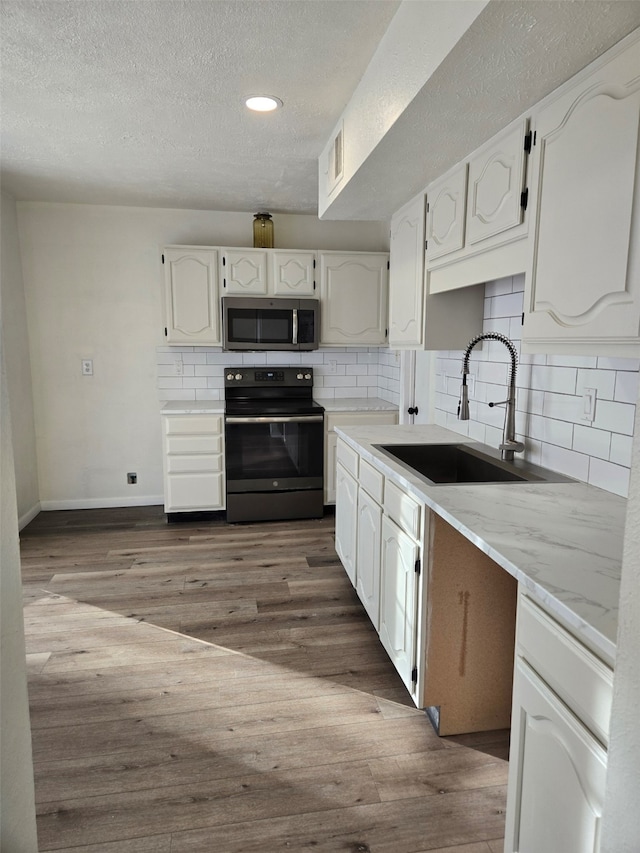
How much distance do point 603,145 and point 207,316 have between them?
3.26 meters

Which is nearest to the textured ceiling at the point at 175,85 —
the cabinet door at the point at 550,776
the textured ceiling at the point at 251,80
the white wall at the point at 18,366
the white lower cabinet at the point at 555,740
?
the textured ceiling at the point at 251,80

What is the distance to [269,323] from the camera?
13.5 feet

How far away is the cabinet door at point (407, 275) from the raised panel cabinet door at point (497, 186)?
0.55 metres

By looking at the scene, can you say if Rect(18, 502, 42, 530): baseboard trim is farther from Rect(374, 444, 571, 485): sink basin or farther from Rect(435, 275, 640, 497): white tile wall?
Rect(435, 275, 640, 497): white tile wall

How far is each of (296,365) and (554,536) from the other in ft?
11.3

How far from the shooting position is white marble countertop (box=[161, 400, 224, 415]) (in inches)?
156

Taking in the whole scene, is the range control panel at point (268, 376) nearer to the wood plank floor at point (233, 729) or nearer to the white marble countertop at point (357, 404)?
the white marble countertop at point (357, 404)

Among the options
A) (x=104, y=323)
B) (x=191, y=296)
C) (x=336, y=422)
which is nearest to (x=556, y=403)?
(x=336, y=422)

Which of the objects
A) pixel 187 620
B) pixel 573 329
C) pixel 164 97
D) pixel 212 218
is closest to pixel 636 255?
pixel 573 329

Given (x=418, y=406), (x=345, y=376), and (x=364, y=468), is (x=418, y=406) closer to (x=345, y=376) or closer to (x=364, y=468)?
(x=345, y=376)

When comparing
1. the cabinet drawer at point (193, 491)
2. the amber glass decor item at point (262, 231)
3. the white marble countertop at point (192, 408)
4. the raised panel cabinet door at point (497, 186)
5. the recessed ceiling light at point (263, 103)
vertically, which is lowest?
the cabinet drawer at point (193, 491)

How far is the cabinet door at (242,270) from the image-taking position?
408 cm

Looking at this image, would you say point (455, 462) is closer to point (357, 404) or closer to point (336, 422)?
point (336, 422)

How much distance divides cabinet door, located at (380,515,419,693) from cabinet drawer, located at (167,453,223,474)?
2.11 m
